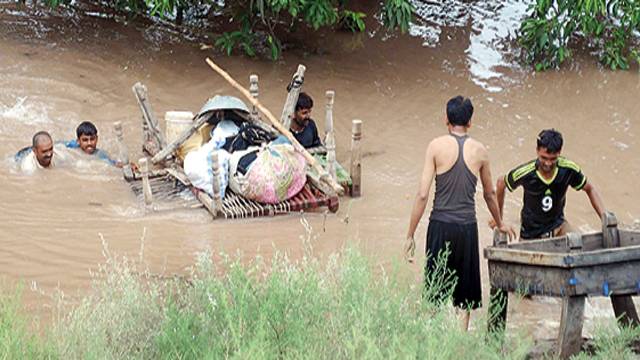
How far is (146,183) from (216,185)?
1.95ft

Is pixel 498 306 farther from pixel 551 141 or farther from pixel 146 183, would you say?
pixel 146 183

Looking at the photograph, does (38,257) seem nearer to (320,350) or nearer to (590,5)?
(320,350)

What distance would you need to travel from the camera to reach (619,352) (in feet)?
16.3

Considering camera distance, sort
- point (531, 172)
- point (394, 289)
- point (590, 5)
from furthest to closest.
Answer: point (590, 5) < point (531, 172) < point (394, 289)

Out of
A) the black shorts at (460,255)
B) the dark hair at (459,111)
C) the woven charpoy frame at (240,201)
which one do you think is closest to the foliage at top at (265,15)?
the woven charpoy frame at (240,201)

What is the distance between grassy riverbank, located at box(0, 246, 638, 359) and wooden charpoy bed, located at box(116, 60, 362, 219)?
266 cm

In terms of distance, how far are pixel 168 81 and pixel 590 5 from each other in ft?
16.0

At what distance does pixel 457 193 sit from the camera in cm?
527

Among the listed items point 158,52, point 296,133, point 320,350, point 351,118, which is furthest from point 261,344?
point 158,52

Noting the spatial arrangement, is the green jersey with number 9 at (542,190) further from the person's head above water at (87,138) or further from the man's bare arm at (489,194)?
the person's head above water at (87,138)

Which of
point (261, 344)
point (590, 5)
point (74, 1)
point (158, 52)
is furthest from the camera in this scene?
point (74, 1)

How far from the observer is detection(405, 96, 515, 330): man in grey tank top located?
5219mm

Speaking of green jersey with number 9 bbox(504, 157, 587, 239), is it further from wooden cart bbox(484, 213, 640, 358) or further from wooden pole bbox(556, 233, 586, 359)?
wooden pole bbox(556, 233, 586, 359)

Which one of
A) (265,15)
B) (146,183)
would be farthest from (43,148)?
(265,15)
